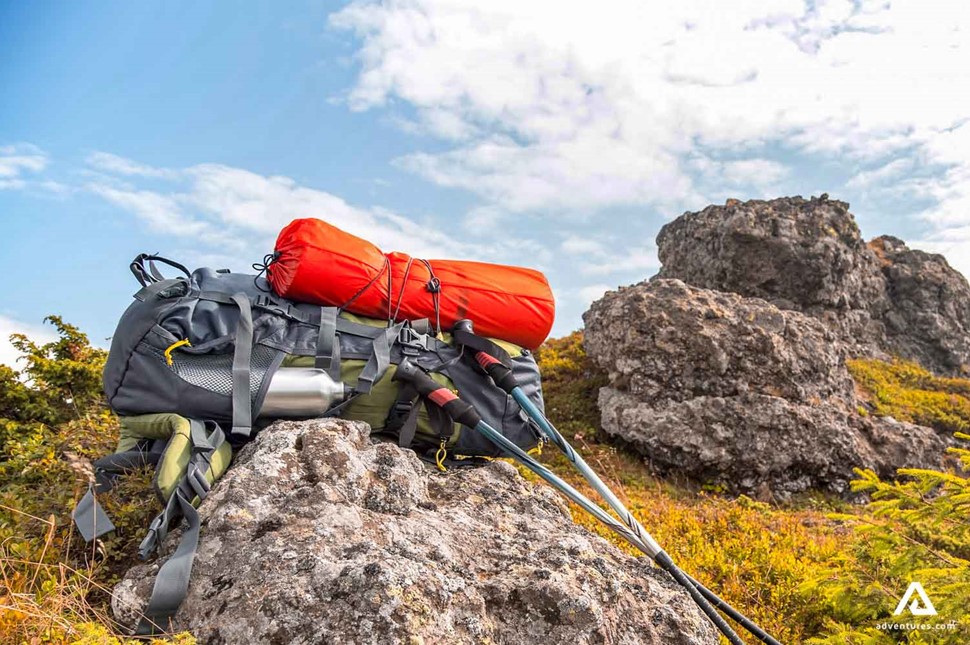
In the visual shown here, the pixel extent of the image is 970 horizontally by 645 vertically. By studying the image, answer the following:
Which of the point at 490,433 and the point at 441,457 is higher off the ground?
the point at 490,433

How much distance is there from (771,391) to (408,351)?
25.6ft

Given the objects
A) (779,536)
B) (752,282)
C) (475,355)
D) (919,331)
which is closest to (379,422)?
(475,355)

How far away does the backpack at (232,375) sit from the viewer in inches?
146

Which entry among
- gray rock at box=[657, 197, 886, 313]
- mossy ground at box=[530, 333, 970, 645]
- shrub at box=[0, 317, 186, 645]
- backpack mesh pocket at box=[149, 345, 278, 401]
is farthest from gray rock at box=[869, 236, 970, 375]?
shrub at box=[0, 317, 186, 645]

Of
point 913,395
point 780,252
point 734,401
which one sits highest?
point 780,252

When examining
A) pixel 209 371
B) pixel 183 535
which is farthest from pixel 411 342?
pixel 183 535

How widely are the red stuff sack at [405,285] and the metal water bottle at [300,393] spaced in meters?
0.61

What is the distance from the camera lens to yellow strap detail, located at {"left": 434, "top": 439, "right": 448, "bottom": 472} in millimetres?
4324

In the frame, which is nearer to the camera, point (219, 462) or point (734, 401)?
point (219, 462)

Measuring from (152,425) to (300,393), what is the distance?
893mm

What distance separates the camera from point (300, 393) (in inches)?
157

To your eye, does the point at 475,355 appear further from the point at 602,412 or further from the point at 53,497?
the point at 602,412

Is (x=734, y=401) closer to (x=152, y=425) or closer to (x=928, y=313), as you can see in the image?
(x=152, y=425)

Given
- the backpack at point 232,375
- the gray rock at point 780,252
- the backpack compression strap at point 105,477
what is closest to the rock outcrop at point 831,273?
the gray rock at point 780,252
